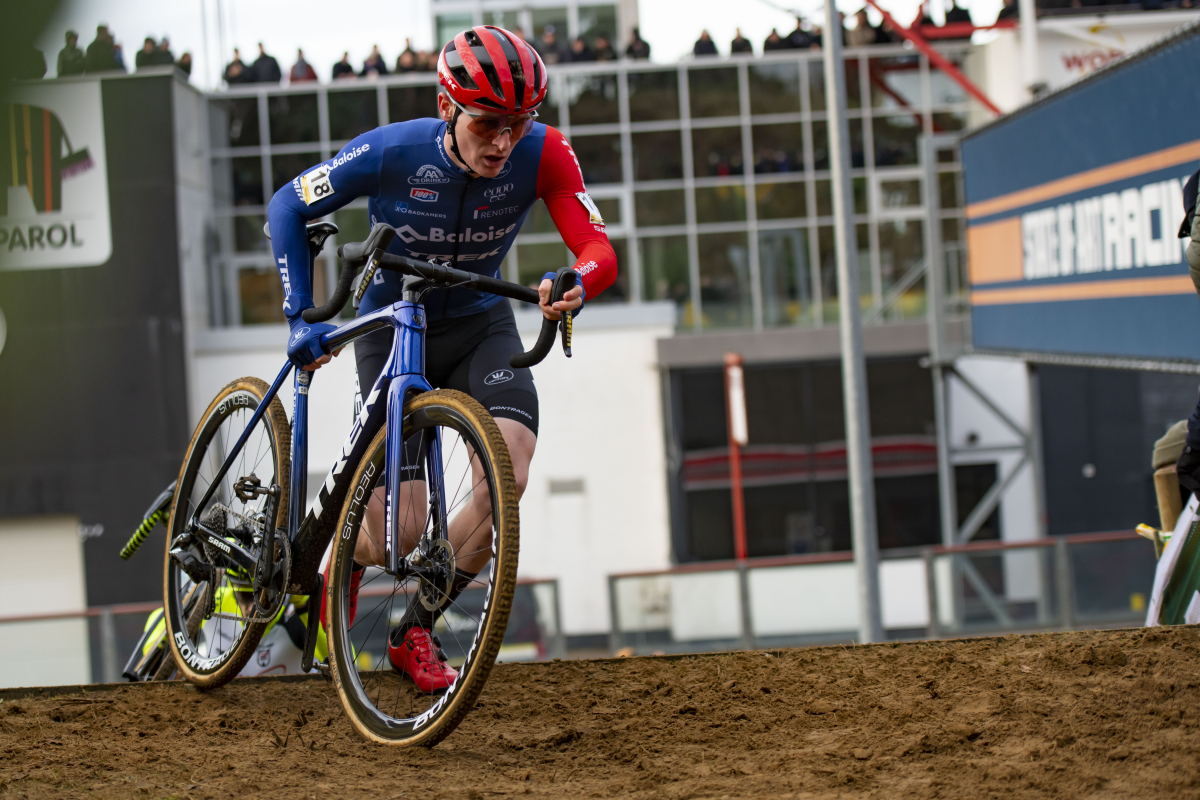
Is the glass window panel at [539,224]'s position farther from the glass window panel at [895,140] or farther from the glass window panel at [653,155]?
the glass window panel at [895,140]

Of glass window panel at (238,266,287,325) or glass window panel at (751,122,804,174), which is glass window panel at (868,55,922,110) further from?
glass window panel at (238,266,287,325)

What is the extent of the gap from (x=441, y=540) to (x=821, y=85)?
23769mm

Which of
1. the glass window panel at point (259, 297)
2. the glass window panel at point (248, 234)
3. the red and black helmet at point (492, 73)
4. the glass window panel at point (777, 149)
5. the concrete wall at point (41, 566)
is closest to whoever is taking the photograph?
the red and black helmet at point (492, 73)

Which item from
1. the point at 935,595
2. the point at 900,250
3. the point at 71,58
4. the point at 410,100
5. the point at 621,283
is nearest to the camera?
the point at 71,58

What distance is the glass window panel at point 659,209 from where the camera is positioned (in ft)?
81.9

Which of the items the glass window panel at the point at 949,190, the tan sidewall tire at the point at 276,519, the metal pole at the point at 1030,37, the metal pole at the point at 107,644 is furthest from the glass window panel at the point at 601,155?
the tan sidewall tire at the point at 276,519

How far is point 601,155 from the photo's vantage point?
25141 mm

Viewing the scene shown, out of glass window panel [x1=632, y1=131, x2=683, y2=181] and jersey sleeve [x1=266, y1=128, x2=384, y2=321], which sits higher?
glass window panel [x1=632, y1=131, x2=683, y2=181]

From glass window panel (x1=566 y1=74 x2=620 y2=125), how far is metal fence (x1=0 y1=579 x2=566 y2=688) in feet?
47.3

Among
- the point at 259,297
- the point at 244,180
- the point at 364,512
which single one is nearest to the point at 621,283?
the point at 259,297

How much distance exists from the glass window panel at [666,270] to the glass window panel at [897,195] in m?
4.22

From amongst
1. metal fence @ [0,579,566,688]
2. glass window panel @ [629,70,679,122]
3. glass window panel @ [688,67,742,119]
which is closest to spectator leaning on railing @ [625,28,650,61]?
glass window panel @ [629,70,679,122]

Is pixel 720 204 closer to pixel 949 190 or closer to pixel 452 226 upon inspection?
pixel 949 190

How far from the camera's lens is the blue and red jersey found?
3770 millimetres
